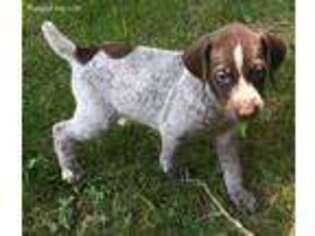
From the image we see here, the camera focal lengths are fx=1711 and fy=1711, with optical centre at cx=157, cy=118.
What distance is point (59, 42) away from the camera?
3.09 metres

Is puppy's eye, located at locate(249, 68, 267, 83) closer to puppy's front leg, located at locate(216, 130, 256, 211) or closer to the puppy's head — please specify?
the puppy's head

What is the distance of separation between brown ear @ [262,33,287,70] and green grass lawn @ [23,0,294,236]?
2cm

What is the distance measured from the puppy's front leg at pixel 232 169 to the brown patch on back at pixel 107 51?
0.23 meters

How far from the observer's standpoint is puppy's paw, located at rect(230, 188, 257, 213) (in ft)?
10.2

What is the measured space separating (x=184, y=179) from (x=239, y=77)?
224 mm

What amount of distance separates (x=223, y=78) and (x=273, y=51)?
11 centimetres
